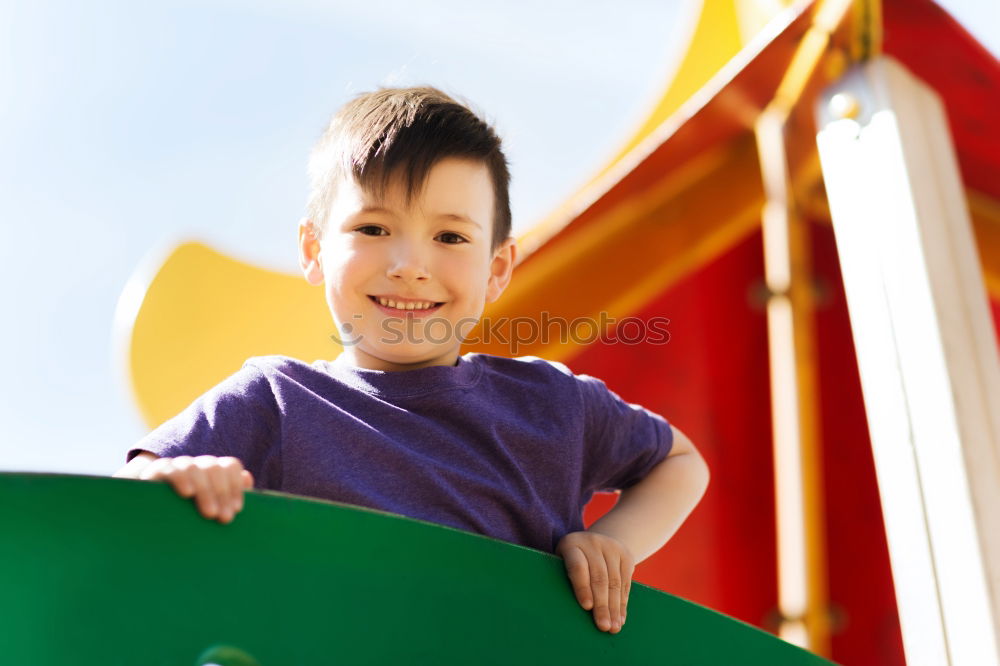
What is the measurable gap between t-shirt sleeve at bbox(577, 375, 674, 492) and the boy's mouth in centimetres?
16

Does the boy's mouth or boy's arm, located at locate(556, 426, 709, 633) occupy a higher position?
the boy's mouth

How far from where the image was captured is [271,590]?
55 centimetres

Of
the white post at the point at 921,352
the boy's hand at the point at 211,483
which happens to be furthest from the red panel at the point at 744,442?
the boy's hand at the point at 211,483

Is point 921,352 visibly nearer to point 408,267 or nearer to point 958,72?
point 408,267

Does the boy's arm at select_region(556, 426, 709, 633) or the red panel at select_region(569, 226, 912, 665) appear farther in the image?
the red panel at select_region(569, 226, 912, 665)

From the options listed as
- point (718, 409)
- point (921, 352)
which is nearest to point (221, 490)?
point (921, 352)

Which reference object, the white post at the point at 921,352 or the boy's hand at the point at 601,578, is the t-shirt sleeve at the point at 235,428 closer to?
the boy's hand at the point at 601,578

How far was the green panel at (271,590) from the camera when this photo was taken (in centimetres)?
50

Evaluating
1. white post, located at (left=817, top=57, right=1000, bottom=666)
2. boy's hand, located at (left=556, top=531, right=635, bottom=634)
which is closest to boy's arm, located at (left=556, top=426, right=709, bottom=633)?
boy's hand, located at (left=556, top=531, right=635, bottom=634)

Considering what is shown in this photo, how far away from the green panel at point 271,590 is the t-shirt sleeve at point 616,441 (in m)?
0.23

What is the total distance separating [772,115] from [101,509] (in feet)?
3.16

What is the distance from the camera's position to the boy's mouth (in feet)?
2.79

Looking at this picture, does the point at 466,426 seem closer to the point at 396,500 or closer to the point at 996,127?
the point at 396,500

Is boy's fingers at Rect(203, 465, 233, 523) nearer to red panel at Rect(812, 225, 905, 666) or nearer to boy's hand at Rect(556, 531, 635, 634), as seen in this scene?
boy's hand at Rect(556, 531, 635, 634)
